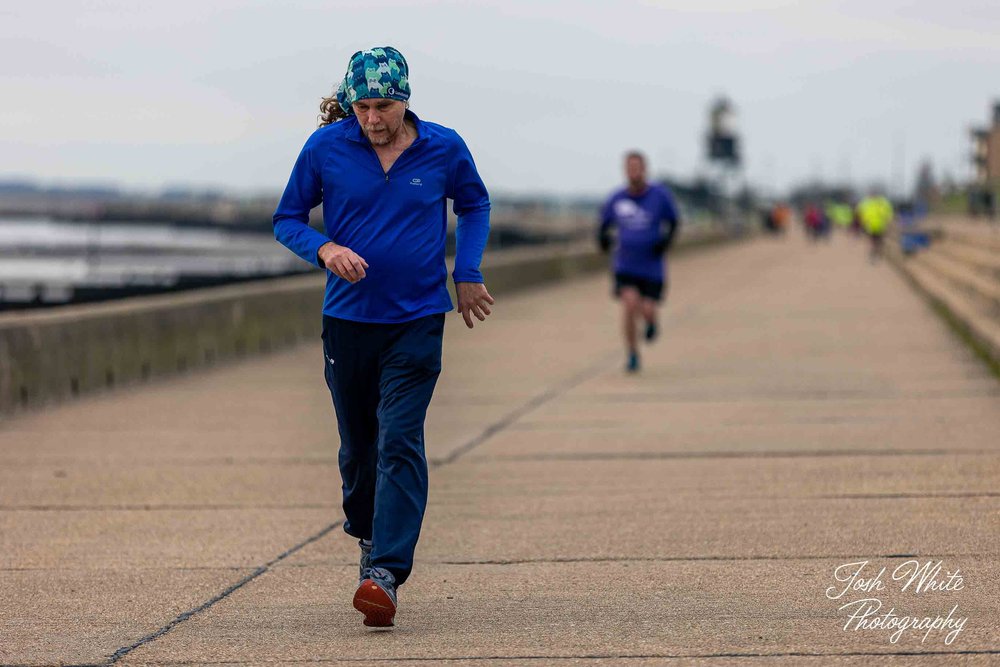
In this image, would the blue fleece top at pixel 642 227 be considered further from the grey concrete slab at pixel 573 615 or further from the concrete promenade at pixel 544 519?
the grey concrete slab at pixel 573 615

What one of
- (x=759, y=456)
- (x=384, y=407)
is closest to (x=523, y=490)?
(x=759, y=456)

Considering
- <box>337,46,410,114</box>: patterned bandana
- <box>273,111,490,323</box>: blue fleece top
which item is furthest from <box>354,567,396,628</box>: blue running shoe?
<box>337,46,410,114</box>: patterned bandana

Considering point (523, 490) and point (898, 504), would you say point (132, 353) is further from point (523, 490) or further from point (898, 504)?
point (898, 504)

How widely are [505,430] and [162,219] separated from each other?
12876cm

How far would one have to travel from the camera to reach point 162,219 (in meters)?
138

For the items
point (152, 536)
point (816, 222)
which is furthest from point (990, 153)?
Answer: point (816, 222)

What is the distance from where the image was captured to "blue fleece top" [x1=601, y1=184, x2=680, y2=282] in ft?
51.6

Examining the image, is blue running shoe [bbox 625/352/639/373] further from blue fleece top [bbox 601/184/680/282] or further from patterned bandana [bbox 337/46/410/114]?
patterned bandana [bbox 337/46/410/114]

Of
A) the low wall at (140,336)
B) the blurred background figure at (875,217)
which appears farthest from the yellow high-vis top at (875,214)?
the low wall at (140,336)

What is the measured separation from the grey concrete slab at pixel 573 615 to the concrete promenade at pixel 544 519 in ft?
0.05

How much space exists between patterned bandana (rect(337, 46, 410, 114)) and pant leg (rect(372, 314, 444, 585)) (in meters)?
0.76

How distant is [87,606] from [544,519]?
8.07ft

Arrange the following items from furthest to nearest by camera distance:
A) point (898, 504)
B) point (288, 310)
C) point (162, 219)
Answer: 1. point (162, 219)
2. point (288, 310)
3. point (898, 504)

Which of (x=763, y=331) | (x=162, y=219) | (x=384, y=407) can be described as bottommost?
(x=162, y=219)
